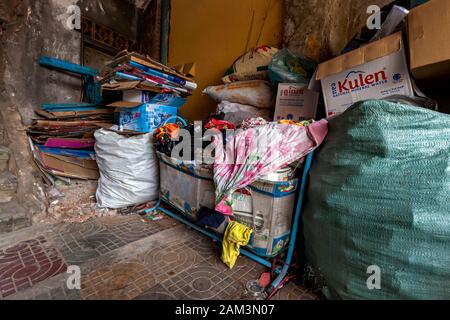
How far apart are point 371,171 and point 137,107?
1.78m

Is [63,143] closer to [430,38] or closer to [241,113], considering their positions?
[241,113]

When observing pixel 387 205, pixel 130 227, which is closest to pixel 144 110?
pixel 130 227

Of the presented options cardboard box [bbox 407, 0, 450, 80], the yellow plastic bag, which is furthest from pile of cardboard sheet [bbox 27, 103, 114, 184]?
cardboard box [bbox 407, 0, 450, 80]

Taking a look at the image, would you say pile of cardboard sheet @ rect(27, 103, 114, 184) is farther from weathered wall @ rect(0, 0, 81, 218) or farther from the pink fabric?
the pink fabric

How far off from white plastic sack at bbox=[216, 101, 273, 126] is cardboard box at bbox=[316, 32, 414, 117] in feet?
1.89

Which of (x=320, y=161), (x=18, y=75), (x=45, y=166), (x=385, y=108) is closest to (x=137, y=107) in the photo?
(x=45, y=166)

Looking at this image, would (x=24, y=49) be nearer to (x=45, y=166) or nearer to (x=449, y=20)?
(x=45, y=166)

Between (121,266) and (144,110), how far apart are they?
4.06ft

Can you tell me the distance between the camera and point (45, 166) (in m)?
1.90

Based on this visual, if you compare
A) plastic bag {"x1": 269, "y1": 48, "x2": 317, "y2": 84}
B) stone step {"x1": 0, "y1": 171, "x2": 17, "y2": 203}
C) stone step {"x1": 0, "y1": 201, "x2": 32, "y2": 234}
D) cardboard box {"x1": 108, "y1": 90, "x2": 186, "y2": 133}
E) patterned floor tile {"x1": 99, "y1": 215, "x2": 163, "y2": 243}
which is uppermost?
plastic bag {"x1": 269, "y1": 48, "x2": 317, "y2": 84}

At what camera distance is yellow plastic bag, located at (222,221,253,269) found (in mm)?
1150

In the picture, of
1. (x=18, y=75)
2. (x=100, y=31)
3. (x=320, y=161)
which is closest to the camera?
(x=320, y=161)

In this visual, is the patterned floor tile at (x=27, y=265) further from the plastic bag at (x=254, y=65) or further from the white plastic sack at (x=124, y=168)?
the plastic bag at (x=254, y=65)

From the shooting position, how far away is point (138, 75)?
1718 mm
